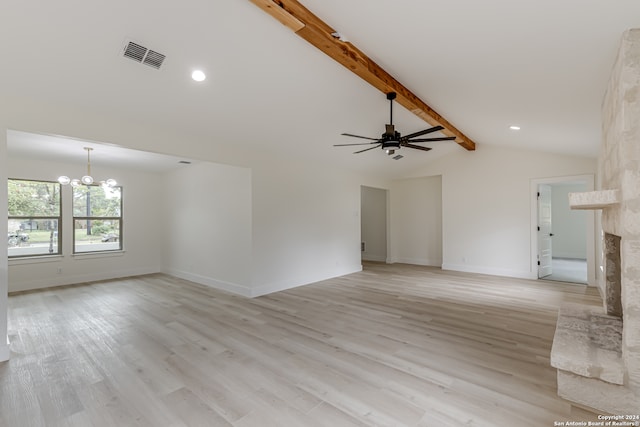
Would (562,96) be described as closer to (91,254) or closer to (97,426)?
(97,426)

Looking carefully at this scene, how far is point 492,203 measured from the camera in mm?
6883

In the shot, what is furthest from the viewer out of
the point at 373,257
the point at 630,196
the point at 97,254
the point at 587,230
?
the point at 373,257

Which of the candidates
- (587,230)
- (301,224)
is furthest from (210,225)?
(587,230)

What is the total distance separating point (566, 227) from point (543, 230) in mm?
4264

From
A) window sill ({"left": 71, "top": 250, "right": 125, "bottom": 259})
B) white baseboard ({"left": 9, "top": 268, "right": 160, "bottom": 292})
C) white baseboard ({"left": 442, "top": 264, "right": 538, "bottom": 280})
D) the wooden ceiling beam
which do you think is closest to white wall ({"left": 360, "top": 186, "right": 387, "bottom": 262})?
white baseboard ({"left": 442, "top": 264, "right": 538, "bottom": 280})

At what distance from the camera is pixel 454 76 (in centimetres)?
325

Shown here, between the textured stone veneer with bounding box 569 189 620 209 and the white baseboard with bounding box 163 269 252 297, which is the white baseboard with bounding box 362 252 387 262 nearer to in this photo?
the white baseboard with bounding box 163 269 252 297

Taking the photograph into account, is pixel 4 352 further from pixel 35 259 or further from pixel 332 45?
pixel 332 45

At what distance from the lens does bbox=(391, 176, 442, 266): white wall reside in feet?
27.3

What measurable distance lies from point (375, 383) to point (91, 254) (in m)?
7.02

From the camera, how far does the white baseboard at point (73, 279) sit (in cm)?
573

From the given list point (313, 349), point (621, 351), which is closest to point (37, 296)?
point (313, 349)

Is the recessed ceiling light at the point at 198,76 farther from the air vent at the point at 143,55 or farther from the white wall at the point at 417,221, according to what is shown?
the white wall at the point at 417,221

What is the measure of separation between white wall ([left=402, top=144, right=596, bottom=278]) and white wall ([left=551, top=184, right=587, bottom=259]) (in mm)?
4009
